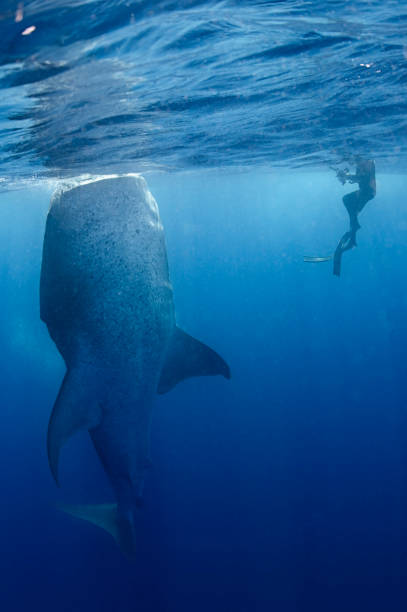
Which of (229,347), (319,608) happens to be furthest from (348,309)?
(319,608)

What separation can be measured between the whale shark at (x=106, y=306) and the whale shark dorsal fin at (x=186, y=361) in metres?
0.54

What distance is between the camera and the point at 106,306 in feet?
9.84

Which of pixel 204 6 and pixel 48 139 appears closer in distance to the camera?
pixel 204 6

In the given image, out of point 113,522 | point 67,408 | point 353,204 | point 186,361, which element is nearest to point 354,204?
point 353,204

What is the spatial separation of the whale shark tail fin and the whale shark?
44.1 inches

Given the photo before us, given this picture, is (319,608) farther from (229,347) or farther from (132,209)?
(229,347)

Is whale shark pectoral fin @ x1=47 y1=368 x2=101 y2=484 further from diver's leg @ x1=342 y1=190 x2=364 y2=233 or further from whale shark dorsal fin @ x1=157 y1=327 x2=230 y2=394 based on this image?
diver's leg @ x1=342 y1=190 x2=364 y2=233

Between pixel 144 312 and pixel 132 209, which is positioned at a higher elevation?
pixel 132 209

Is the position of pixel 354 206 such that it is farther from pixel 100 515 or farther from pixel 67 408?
pixel 67 408

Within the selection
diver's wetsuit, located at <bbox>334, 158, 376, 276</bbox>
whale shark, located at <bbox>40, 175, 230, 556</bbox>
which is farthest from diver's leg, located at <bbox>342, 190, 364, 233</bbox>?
whale shark, located at <bbox>40, 175, 230, 556</bbox>

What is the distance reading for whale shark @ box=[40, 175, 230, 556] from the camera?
3.01m

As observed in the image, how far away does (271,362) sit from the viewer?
29156 millimetres

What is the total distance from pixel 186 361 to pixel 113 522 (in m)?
1.92

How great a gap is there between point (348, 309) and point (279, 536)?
58.4m
